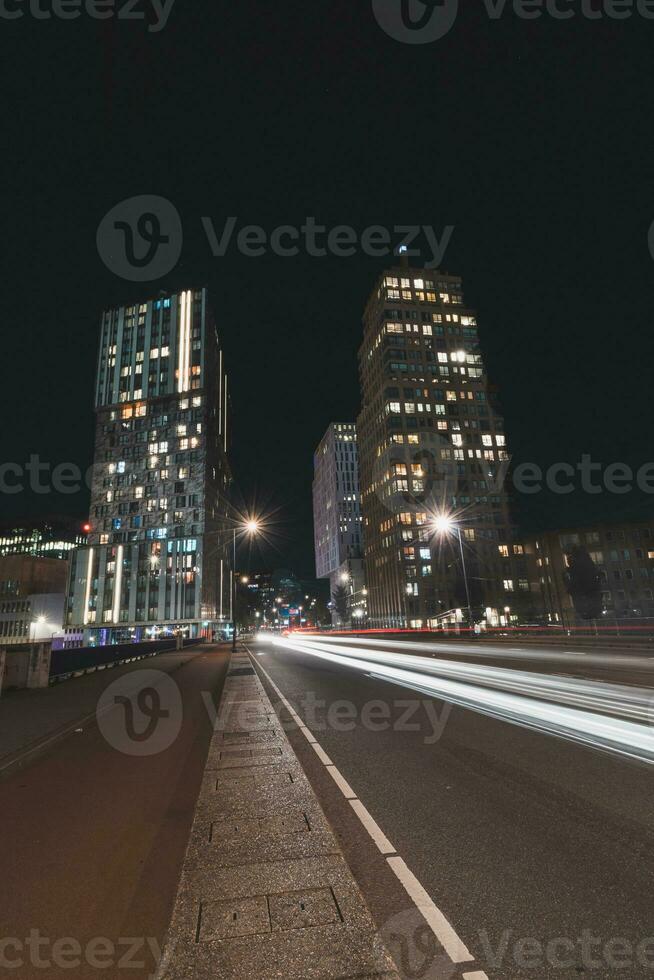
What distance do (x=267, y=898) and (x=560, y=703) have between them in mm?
8959

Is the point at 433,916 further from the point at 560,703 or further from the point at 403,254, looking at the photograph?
the point at 403,254

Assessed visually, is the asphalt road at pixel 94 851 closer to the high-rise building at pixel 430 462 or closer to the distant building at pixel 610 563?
the high-rise building at pixel 430 462

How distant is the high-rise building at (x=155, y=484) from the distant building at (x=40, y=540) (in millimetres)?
60217

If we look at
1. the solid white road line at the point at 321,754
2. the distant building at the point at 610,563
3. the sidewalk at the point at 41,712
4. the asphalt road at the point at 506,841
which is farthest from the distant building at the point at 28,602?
the asphalt road at the point at 506,841

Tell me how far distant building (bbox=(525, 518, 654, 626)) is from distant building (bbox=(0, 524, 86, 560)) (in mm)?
143246

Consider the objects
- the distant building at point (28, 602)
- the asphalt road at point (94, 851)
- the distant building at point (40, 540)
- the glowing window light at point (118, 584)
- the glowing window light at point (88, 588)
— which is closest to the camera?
the asphalt road at point (94, 851)

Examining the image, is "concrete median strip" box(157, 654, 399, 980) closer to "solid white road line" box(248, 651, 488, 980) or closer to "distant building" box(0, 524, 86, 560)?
"solid white road line" box(248, 651, 488, 980)

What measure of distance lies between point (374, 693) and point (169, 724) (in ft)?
19.1

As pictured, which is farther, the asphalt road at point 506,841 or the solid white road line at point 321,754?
the solid white road line at point 321,754

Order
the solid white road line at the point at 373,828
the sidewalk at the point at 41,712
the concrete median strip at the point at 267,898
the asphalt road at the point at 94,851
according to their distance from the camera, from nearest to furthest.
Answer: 1. the concrete median strip at the point at 267,898
2. the asphalt road at the point at 94,851
3. the solid white road line at the point at 373,828
4. the sidewalk at the point at 41,712

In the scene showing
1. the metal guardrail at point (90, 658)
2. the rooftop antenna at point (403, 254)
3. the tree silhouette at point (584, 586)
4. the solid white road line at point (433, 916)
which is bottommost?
the solid white road line at point (433, 916)

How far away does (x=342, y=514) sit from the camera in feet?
577

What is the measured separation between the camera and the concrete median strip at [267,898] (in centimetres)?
286

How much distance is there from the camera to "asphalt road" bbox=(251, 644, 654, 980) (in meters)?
3.05
